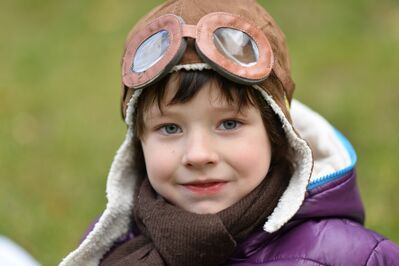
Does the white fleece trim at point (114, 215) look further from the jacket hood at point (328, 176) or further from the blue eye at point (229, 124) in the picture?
the jacket hood at point (328, 176)

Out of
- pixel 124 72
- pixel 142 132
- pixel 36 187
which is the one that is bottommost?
pixel 36 187

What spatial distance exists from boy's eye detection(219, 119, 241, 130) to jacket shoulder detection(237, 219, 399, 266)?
1.13 ft

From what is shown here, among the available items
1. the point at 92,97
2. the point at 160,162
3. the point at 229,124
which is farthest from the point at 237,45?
the point at 92,97

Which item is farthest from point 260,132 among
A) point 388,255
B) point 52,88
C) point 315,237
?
point 52,88

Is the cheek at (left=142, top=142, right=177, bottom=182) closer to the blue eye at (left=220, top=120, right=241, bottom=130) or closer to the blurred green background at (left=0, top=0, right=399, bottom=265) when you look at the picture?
the blue eye at (left=220, top=120, right=241, bottom=130)

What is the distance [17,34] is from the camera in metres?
6.39

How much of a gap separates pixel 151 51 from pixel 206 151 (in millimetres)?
333

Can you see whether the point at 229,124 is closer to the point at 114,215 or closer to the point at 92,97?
the point at 114,215

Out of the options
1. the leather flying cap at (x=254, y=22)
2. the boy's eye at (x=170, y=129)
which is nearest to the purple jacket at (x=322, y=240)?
the leather flying cap at (x=254, y=22)

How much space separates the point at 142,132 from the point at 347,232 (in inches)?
25.3

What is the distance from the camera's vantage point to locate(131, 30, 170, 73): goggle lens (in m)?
2.31

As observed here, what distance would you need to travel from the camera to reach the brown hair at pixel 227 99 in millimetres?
2258

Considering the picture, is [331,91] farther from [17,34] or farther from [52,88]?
[17,34]

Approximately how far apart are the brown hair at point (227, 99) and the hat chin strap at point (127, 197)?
0.7 inches
